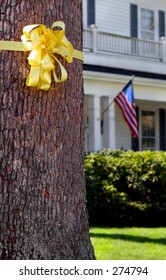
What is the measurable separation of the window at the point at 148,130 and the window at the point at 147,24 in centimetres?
263

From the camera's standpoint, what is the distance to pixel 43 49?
145 inches

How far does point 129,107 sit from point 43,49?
41.6ft

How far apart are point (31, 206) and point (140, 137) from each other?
18354mm

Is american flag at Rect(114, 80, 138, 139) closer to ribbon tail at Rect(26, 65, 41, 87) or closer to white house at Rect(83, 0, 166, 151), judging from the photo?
white house at Rect(83, 0, 166, 151)

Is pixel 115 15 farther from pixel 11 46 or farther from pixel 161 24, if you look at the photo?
pixel 11 46

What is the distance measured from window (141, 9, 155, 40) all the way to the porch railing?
4.24ft

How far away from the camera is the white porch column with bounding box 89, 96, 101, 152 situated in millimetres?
17672

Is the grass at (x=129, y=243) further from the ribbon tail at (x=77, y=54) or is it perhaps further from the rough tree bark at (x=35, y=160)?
the ribbon tail at (x=77, y=54)

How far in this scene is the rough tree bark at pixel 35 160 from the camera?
3688mm

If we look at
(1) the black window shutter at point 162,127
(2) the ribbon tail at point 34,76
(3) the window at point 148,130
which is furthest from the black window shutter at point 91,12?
(2) the ribbon tail at point 34,76

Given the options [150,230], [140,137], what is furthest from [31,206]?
[140,137]

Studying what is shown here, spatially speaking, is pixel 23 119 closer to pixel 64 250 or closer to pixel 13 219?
pixel 13 219

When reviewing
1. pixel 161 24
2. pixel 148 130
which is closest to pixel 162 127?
pixel 148 130

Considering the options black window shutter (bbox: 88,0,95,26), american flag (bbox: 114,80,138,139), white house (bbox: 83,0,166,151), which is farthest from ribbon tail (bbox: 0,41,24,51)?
black window shutter (bbox: 88,0,95,26)
